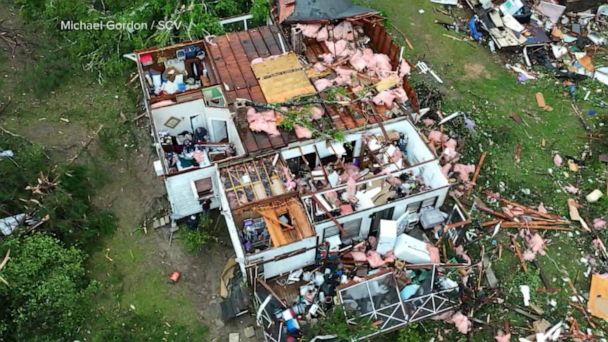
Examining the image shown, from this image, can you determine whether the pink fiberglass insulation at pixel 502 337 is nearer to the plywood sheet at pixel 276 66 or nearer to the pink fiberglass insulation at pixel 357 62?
the pink fiberglass insulation at pixel 357 62

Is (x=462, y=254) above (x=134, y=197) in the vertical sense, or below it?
below

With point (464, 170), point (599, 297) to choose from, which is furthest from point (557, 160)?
point (599, 297)

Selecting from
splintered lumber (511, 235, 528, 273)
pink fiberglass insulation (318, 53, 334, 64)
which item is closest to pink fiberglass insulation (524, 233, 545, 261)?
splintered lumber (511, 235, 528, 273)

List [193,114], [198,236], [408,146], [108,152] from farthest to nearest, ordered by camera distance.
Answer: [108,152] < [408,146] < [193,114] < [198,236]

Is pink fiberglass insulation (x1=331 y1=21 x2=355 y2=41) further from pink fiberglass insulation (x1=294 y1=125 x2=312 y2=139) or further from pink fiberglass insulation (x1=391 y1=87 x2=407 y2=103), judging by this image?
pink fiberglass insulation (x1=294 y1=125 x2=312 y2=139)

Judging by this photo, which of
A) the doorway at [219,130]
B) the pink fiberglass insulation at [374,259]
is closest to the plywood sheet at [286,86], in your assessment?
the doorway at [219,130]

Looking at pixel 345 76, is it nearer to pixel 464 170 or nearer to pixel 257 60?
pixel 257 60

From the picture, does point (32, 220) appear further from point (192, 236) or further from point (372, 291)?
point (372, 291)
